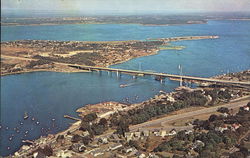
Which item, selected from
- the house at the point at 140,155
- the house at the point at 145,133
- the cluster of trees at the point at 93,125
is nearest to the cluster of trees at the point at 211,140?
the house at the point at 140,155

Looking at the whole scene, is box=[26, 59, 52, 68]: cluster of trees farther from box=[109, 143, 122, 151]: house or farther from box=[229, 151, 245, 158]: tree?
box=[229, 151, 245, 158]: tree

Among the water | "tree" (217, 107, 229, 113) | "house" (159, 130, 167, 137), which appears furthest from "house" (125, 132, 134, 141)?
"tree" (217, 107, 229, 113)

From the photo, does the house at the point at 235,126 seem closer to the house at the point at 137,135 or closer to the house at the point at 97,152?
the house at the point at 137,135

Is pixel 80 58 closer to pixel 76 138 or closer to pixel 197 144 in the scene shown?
pixel 76 138

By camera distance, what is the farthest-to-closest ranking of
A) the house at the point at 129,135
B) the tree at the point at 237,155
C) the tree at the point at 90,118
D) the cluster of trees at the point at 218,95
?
the cluster of trees at the point at 218,95 < the tree at the point at 90,118 < the house at the point at 129,135 < the tree at the point at 237,155

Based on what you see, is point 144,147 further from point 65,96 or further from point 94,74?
point 94,74

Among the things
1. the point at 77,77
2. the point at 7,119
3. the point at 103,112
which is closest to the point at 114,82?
the point at 77,77

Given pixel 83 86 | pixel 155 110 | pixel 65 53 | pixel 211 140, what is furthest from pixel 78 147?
pixel 65 53

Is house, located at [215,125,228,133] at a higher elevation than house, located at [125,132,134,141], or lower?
higher
